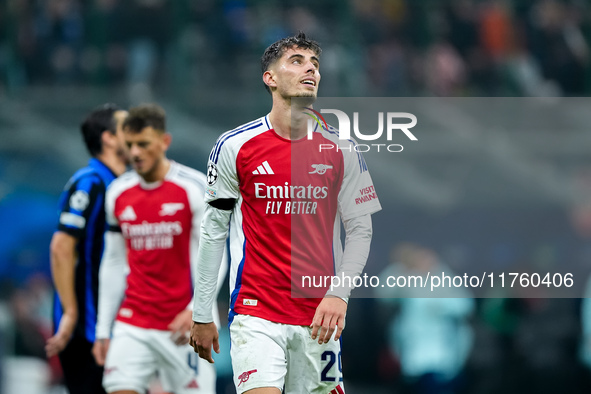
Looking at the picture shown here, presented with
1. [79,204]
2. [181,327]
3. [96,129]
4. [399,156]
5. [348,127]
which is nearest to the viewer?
[348,127]

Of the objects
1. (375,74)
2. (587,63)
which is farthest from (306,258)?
(587,63)

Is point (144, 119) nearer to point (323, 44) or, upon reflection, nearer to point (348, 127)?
point (348, 127)

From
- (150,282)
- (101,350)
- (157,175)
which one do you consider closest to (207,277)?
(150,282)

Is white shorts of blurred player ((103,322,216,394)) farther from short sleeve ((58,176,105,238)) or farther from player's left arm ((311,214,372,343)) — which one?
player's left arm ((311,214,372,343))

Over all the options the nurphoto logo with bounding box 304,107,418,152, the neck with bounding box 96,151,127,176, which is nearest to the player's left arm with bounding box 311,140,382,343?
the nurphoto logo with bounding box 304,107,418,152

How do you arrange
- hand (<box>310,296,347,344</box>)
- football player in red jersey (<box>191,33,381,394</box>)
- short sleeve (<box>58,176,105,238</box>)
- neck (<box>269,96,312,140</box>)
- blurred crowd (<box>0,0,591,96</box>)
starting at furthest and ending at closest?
blurred crowd (<box>0,0,591,96</box>) < short sleeve (<box>58,176,105,238</box>) < neck (<box>269,96,312,140</box>) < football player in red jersey (<box>191,33,381,394</box>) < hand (<box>310,296,347,344</box>)

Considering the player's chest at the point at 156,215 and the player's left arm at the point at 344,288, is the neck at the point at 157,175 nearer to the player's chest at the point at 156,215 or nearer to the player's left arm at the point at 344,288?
the player's chest at the point at 156,215

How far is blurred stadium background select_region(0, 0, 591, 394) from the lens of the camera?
11.0 meters

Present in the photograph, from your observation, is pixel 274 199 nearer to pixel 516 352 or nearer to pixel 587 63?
pixel 516 352

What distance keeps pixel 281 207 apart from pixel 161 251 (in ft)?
6.03

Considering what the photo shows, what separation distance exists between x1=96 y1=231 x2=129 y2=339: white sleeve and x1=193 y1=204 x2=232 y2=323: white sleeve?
5.93 feet

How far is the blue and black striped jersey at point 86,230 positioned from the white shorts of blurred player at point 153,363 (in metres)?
0.45

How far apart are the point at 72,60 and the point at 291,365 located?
10.7 m

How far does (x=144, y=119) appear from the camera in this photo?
6.82 m
